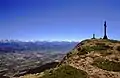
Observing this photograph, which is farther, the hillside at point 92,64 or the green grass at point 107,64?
the green grass at point 107,64

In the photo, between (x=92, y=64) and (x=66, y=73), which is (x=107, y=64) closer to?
(x=92, y=64)

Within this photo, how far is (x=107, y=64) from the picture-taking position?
121 ft

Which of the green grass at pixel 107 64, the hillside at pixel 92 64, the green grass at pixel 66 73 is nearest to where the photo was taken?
the green grass at pixel 66 73

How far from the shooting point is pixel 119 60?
128ft

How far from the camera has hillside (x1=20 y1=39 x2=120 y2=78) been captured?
31.5 metres

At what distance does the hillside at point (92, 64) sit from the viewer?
103ft

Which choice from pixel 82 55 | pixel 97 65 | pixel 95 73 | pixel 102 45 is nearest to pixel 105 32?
pixel 102 45

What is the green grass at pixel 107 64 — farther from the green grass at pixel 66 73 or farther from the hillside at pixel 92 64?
the green grass at pixel 66 73

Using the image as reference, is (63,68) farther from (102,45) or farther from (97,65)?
(102,45)

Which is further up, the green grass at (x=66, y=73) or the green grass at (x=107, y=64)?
the green grass at (x=107, y=64)

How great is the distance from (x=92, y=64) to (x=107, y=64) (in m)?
2.36

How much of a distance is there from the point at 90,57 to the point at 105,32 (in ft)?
83.5

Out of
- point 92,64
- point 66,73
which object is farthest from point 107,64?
point 66,73

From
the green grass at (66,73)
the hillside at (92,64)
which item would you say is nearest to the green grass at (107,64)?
the hillside at (92,64)
